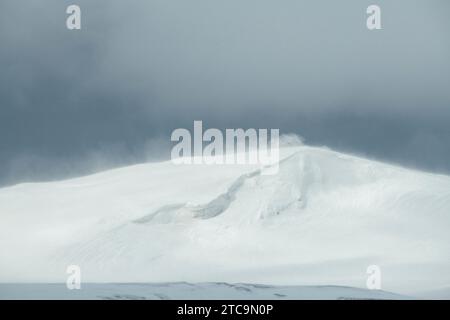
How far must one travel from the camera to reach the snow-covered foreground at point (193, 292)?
74.0 meters

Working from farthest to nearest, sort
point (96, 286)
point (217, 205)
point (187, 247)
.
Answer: point (217, 205), point (187, 247), point (96, 286)

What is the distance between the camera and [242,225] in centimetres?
11456

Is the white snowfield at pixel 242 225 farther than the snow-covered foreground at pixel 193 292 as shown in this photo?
Yes

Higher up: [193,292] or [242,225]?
[242,225]

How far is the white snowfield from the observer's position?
319ft

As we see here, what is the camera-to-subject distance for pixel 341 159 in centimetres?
13562

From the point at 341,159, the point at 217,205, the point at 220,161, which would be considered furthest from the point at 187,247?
the point at 341,159

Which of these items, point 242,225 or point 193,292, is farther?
point 242,225

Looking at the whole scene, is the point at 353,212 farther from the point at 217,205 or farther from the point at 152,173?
the point at 152,173

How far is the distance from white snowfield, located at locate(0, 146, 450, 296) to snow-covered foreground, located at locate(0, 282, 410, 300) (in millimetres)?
5380

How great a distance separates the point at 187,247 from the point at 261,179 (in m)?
21.1

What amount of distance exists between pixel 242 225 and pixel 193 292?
3915 centimetres

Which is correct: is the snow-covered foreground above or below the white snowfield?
below

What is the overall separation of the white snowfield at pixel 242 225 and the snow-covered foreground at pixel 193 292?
17.7 feet
